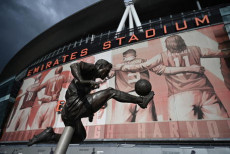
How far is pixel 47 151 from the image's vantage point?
8.61m

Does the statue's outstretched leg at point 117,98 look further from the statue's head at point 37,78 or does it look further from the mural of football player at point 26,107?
the statue's head at point 37,78

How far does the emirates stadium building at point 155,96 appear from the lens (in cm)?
757

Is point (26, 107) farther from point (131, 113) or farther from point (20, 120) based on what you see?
point (131, 113)

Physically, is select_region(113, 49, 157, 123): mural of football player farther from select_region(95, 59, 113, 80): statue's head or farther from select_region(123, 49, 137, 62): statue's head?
select_region(95, 59, 113, 80): statue's head

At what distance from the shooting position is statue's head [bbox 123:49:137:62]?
11858mm

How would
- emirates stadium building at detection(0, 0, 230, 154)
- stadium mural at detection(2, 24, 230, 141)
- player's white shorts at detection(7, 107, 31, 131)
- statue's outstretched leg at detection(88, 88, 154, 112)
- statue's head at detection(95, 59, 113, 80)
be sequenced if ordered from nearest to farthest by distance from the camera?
statue's outstretched leg at detection(88, 88, 154, 112) < statue's head at detection(95, 59, 113, 80) < emirates stadium building at detection(0, 0, 230, 154) < stadium mural at detection(2, 24, 230, 141) < player's white shorts at detection(7, 107, 31, 131)

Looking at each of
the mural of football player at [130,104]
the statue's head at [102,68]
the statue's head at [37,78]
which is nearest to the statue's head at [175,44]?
the mural of football player at [130,104]

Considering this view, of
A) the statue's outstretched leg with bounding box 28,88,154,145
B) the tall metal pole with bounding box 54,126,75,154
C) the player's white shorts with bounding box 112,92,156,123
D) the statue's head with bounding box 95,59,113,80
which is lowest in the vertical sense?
the tall metal pole with bounding box 54,126,75,154

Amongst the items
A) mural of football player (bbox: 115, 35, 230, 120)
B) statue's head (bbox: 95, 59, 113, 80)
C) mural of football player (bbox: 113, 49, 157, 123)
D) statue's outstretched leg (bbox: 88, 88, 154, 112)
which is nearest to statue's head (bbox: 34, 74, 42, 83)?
mural of football player (bbox: 113, 49, 157, 123)

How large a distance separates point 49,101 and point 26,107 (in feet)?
13.1

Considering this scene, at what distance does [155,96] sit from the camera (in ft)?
31.3

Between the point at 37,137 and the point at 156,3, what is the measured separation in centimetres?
2499

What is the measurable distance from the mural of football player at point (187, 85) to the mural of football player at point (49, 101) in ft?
27.8

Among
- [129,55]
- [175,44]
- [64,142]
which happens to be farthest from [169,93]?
[64,142]
